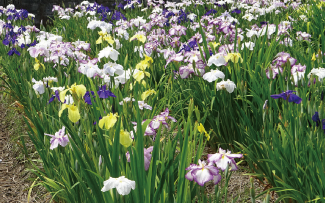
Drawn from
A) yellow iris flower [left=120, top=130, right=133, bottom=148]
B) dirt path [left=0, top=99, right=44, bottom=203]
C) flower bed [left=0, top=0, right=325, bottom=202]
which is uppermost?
yellow iris flower [left=120, top=130, right=133, bottom=148]

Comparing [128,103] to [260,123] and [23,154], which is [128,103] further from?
[23,154]

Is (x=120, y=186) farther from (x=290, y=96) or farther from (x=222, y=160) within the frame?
(x=290, y=96)

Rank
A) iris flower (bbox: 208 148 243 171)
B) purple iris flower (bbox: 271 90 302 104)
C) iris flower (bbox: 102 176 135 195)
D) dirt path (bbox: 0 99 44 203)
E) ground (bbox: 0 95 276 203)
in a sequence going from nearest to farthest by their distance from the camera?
iris flower (bbox: 102 176 135 195) → iris flower (bbox: 208 148 243 171) → purple iris flower (bbox: 271 90 302 104) → ground (bbox: 0 95 276 203) → dirt path (bbox: 0 99 44 203)

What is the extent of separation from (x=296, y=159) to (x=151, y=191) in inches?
32.2

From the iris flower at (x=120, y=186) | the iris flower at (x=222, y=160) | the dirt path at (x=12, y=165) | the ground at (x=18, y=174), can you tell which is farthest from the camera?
the dirt path at (x=12, y=165)

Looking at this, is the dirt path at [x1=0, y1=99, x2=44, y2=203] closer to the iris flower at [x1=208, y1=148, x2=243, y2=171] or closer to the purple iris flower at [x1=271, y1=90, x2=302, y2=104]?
the iris flower at [x1=208, y1=148, x2=243, y2=171]

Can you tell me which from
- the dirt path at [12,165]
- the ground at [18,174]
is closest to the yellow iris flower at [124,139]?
the ground at [18,174]

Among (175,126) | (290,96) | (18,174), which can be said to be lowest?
(18,174)

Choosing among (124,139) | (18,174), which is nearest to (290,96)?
(124,139)

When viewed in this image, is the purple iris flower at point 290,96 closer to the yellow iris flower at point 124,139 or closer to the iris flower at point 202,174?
the iris flower at point 202,174

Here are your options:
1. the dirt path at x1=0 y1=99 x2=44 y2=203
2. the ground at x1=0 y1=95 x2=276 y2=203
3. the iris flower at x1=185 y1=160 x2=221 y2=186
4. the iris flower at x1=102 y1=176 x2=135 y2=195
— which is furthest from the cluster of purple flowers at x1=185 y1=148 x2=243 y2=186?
the dirt path at x1=0 y1=99 x2=44 y2=203

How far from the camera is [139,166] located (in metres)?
1.40

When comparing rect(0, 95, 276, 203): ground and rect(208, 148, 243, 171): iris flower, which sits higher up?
rect(208, 148, 243, 171): iris flower

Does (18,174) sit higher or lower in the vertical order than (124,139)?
lower
